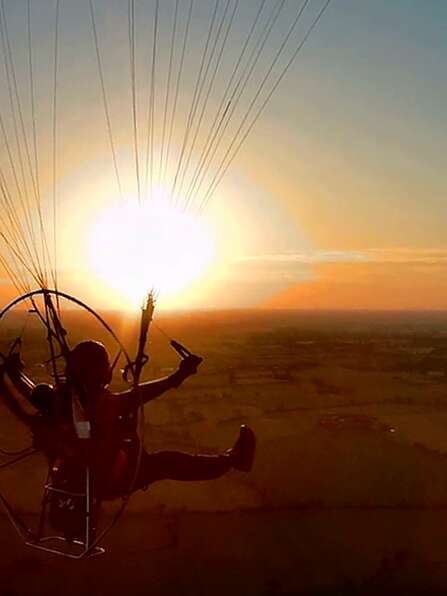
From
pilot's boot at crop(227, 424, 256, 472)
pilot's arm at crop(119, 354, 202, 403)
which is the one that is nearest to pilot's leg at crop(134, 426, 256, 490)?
pilot's boot at crop(227, 424, 256, 472)

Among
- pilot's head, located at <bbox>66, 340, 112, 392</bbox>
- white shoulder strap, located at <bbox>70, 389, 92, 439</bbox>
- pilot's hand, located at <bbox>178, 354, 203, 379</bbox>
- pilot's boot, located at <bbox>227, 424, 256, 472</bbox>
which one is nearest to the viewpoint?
white shoulder strap, located at <bbox>70, 389, 92, 439</bbox>

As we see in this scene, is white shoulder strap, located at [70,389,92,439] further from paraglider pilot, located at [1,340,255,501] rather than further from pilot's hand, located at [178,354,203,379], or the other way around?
pilot's hand, located at [178,354,203,379]

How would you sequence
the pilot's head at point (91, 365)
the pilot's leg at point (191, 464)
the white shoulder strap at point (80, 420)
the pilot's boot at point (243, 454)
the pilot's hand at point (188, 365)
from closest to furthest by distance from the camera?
the white shoulder strap at point (80, 420) < the pilot's head at point (91, 365) < the pilot's hand at point (188, 365) < the pilot's leg at point (191, 464) < the pilot's boot at point (243, 454)

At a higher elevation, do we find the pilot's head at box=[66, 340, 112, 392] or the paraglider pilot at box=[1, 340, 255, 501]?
the pilot's head at box=[66, 340, 112, 392]

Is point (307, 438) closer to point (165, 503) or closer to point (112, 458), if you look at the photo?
point (165, 503)

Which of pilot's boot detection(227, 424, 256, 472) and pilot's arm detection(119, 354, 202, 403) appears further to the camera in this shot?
pilot's boot detection(227, 424, 256, 472)

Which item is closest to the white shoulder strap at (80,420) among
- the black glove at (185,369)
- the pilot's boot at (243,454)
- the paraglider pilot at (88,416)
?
the paraglider pilot at (88,416)

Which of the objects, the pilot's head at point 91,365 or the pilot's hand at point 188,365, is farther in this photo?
the pilot's hand at point 188,365

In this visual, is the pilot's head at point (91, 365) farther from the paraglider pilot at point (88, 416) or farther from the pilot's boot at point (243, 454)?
the pilot's boot at point (243, 454)

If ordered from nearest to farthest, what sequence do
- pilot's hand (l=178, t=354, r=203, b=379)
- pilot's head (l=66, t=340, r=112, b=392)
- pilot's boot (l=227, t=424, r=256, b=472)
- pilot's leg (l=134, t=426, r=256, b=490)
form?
pilot's head (l=66, t=340, r=112, b=392) < pilot's hand (l=178, t=354, r=203, b=379) < pilot's leg (l=134, t=426, r=256, b=490) < pilot's boot (l=227, t=424, r=256, b=472)

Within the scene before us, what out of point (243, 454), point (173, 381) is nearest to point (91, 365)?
point (173, 381)
